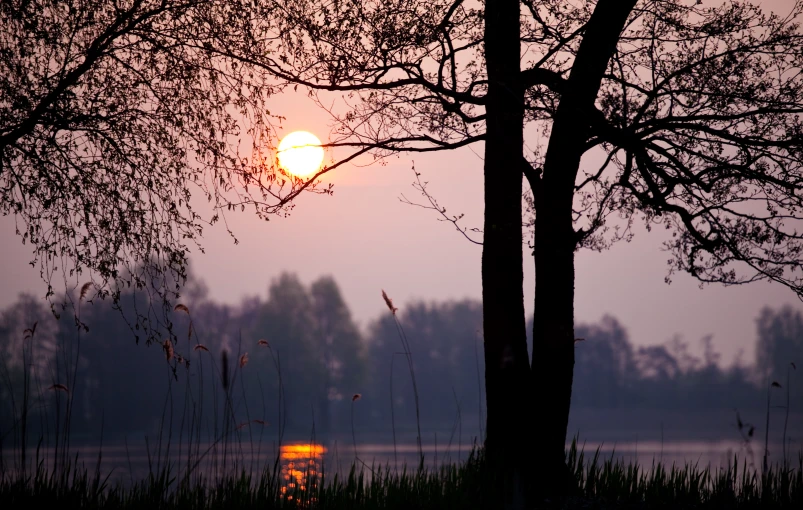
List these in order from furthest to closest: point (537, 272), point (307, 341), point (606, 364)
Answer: point (606, 364) → point (307, 341) → point (537, 272)

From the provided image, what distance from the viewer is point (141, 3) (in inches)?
350

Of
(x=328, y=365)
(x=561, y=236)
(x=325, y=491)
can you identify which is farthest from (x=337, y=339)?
(x=325, y=491)

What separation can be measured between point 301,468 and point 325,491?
39 centimetres

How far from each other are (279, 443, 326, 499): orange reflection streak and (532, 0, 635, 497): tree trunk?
2806 millimetres

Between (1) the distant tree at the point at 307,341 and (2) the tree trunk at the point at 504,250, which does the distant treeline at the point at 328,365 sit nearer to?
(1) the distant tree at the point at 307,341

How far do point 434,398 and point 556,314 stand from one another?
5854 centimetres

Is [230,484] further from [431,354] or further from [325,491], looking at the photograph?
[431,354]

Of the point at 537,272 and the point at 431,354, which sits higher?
the point at 537,272

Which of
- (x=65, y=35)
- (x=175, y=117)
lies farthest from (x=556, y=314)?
(x=65, y=35)

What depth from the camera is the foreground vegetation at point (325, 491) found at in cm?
704

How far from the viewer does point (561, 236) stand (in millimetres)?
8953

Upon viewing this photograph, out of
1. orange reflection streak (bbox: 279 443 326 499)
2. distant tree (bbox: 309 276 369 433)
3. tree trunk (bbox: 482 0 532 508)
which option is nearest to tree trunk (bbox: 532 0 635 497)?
tree trunk (bbox: 482 0 532 508)

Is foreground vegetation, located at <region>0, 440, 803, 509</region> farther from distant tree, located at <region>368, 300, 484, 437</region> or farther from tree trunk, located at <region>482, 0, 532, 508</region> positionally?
distant tree, located at <region>368, 300, 484, 437</region>

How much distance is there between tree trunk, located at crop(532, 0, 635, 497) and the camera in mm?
8789
